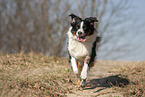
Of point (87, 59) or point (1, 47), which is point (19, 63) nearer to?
point (87, 59)

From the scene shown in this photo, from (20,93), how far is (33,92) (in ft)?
1.19

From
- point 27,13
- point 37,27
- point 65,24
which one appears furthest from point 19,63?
point 27,13

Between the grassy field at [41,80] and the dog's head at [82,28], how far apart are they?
1.61 metres

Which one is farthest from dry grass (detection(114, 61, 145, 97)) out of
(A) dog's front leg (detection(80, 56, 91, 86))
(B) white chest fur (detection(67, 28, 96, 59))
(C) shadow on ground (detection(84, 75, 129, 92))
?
(B) white chest fur (detection(67, 28, 96, 59))

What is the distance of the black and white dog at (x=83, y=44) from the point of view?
17.9 ft

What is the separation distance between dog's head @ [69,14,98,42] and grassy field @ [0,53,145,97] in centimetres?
161

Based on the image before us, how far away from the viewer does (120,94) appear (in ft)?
17.5

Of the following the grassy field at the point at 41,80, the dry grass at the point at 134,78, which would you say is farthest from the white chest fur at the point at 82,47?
the dry grass at the point at 134,78

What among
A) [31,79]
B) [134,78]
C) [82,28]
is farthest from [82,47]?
[134,78]

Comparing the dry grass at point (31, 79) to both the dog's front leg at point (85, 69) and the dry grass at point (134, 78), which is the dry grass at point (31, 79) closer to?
the dog's front leg at point (85, 69)

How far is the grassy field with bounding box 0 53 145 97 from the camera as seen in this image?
17.0 feet

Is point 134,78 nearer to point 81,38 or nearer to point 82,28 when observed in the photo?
point 81,38

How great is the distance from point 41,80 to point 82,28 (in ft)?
6.74

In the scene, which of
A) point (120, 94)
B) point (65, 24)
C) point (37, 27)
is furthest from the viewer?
point (37, 27)
